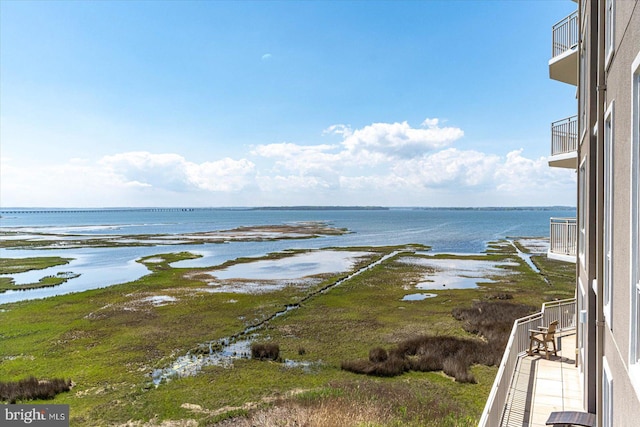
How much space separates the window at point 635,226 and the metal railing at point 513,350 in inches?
154

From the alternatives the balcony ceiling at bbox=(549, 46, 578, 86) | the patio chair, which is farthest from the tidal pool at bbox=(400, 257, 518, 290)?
the balcony ceiling at bbox=(549, 46, 578, 86)

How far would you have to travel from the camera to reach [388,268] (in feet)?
155

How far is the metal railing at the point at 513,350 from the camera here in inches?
327

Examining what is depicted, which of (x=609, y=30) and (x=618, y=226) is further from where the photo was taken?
(x=609, y=30)

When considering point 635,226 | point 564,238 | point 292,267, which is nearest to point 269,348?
point 564,238

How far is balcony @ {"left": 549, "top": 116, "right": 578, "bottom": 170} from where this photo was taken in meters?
13.1

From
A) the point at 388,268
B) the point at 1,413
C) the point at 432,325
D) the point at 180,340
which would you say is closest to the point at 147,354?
the point at 180,340

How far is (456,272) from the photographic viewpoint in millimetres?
45469

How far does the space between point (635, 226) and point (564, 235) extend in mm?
10765

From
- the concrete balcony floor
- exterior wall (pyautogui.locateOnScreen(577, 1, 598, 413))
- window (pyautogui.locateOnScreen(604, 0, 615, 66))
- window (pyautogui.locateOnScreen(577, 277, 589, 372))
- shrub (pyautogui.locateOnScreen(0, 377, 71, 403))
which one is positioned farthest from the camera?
shrub (pyautogui.locateOnScreen(0, 377, 71, 403))

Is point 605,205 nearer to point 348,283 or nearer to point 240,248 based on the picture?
point 348,283

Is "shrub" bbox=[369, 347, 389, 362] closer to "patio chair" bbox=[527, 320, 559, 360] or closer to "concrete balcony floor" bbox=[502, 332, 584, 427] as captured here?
"concrete balcony floor" bbox=[502, 332, 584, 427]

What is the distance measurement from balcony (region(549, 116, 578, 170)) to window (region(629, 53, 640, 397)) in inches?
378

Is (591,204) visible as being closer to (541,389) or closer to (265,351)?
(541,389)
